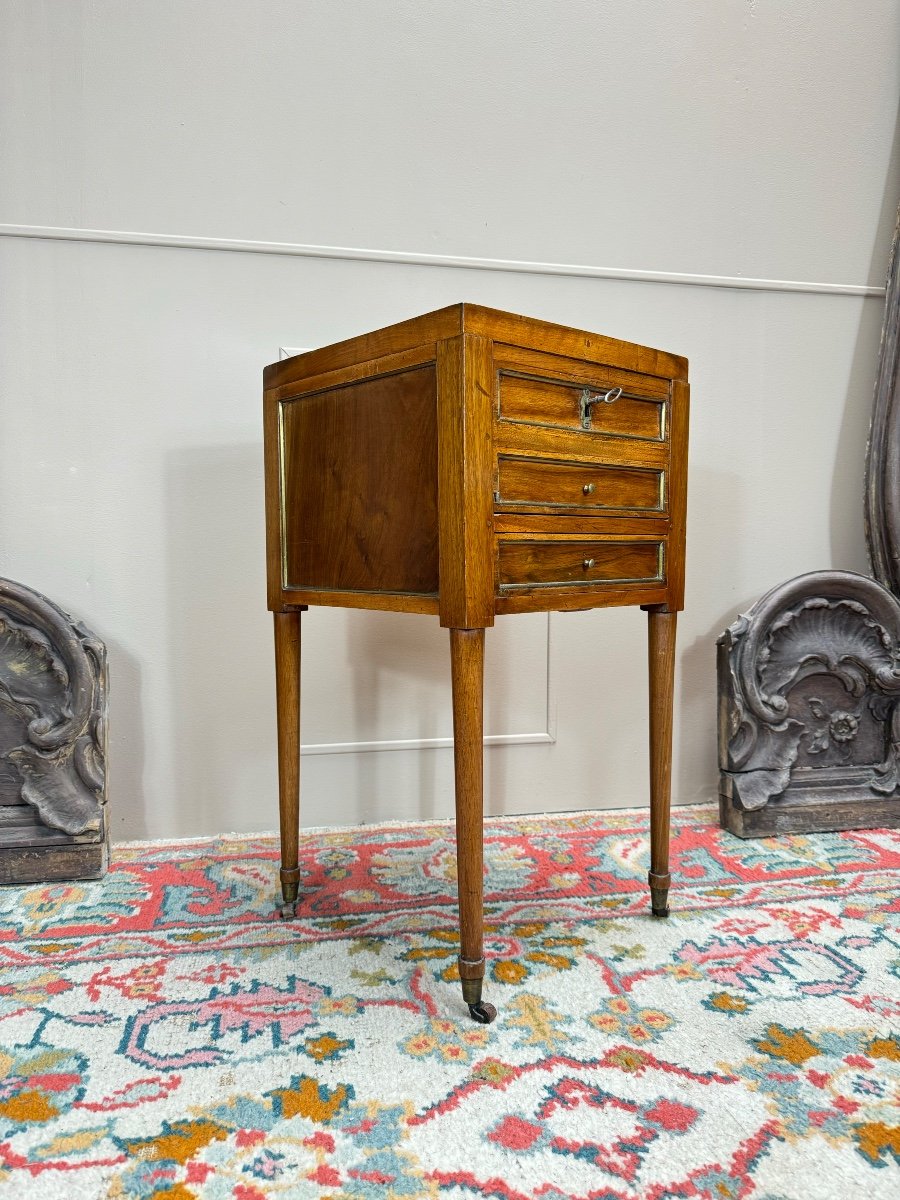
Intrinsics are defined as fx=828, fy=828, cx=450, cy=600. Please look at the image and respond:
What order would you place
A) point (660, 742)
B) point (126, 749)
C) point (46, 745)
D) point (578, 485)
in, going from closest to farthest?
point (578, 485)
point (660, 742)
point (46, 745)
point (126, 749)

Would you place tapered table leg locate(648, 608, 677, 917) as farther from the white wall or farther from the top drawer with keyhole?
the white wall

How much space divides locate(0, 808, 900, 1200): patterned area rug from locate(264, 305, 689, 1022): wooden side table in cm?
13

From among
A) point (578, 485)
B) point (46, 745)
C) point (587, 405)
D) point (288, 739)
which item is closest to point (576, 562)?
point (578, 485)

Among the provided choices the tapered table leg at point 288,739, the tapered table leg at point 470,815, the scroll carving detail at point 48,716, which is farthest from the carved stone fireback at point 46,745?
the tapered table leg at point 470,815

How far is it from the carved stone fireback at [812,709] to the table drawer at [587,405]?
2.44 feet

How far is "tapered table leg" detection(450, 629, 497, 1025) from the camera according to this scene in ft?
3.62

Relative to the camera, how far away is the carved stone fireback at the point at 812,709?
1.90 meters

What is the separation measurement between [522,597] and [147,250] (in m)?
1.29

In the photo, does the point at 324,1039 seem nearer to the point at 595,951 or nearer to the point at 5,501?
the point at 595,951

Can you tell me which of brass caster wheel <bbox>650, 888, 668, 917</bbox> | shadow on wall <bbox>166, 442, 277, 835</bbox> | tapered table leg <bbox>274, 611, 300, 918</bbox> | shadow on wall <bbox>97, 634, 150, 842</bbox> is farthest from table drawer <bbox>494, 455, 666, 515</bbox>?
shadow on wall <bbox>97, 634, 150, 842</bbox>

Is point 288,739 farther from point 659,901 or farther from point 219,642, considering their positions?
point 659,901

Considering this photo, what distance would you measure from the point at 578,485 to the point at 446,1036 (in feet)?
2.56

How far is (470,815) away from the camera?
3.68 ft

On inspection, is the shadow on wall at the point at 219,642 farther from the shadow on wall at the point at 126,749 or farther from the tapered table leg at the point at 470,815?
the tapered table leg at the point at 470,815
